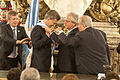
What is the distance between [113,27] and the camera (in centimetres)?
856

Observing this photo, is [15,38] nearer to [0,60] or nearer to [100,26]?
[0,60]

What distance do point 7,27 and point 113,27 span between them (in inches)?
123

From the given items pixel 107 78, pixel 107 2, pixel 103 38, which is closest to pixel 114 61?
pixel 107 2

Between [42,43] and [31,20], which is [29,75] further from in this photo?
[31,20]

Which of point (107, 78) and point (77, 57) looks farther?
point (77, 57)

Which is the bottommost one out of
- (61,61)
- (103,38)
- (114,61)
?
(114,61)

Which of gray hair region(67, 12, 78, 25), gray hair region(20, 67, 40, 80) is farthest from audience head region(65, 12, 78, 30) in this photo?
gray hair region(20, 67, 40, 80)

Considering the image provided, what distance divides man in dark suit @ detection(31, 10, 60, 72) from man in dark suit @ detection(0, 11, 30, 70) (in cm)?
39

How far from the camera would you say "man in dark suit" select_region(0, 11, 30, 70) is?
632 cm

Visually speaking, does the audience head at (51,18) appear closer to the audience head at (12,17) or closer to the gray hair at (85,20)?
the gray hair at (85,20)

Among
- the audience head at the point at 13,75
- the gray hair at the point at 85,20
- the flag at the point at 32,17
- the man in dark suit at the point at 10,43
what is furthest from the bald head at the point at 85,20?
the audience head at the point at 13,75

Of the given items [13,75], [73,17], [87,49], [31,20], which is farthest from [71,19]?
[13,75]

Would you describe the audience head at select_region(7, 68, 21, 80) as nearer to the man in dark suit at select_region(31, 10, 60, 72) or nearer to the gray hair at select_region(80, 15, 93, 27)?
the man in dark suit at select_region(31, 10, 60, 72)

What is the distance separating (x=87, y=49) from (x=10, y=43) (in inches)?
56.3
